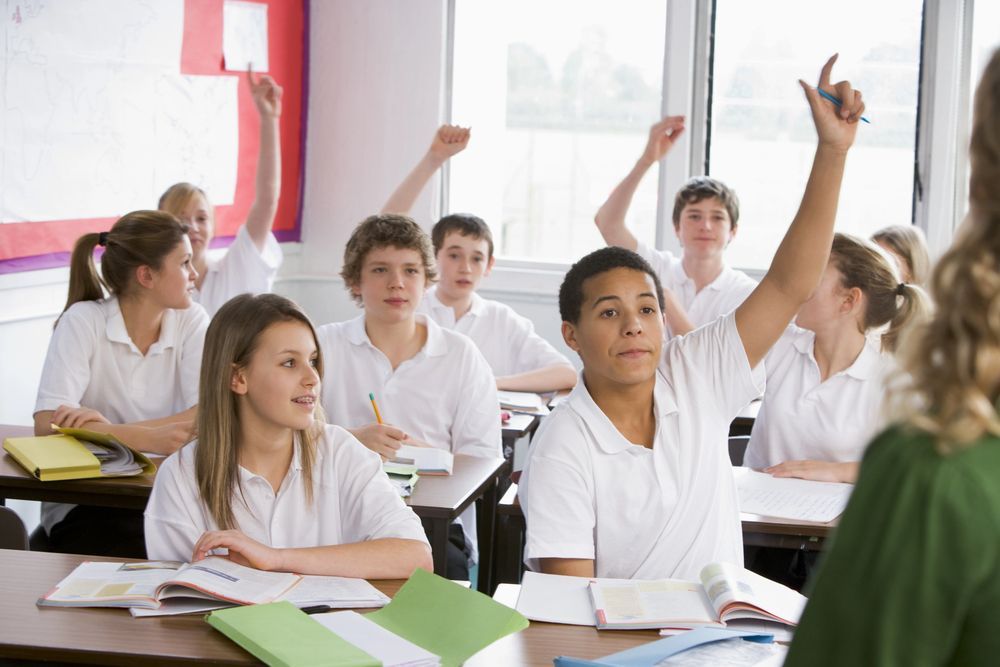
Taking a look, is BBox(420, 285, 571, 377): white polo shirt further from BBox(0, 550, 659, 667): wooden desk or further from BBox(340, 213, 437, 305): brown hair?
BBox(0, 550, 659, 667): wooden desk

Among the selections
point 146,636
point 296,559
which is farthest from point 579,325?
point 146,636

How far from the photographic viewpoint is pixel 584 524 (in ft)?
6.77

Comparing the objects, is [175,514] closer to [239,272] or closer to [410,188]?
[239,272]

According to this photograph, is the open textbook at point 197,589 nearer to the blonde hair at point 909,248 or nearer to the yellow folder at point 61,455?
the yellow folder at point 61,455

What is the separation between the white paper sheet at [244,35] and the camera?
507 cm

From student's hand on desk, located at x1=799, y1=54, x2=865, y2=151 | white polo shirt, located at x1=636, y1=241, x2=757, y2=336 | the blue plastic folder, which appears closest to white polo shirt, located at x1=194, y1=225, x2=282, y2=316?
white polo shirt, located at x1=636, y1=241, x2=757, y2=336

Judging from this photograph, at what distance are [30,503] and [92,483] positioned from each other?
1676 millimetres

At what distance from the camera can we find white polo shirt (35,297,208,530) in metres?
3.12

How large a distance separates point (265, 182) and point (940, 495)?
3835mm

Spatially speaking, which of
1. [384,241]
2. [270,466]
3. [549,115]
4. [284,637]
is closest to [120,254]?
[384,241]

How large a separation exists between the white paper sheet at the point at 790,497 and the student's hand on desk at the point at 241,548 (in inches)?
43.3

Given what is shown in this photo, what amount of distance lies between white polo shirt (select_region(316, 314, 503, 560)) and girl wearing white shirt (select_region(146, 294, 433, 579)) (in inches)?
39.6

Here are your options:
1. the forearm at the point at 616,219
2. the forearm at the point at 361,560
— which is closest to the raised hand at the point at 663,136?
the forearm at the point at 616,219

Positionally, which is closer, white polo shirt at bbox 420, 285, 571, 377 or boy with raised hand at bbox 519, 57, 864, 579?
boy with raised hand at bbox 519, 57, 864, 579
